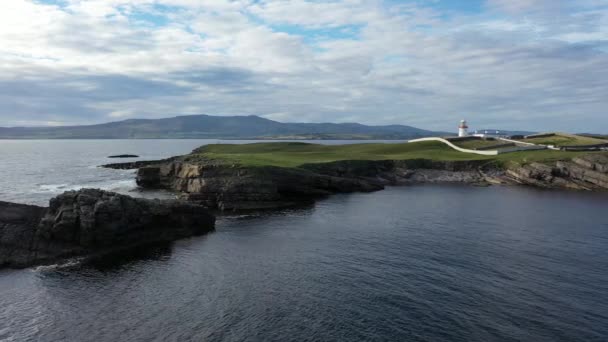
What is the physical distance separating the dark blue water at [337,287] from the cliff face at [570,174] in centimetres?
4212

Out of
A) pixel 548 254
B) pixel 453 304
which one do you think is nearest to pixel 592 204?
pixel 548 254

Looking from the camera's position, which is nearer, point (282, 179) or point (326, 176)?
point (282, 179)

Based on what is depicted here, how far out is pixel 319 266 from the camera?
45156 millimetres

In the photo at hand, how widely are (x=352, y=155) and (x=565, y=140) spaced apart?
236 feet

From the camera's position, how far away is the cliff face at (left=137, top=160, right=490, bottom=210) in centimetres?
7981

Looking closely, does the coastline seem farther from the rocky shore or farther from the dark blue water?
the dark blue water

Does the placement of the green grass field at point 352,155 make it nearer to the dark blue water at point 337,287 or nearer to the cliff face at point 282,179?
the cliff face at point 282,179

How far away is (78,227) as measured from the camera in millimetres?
50594

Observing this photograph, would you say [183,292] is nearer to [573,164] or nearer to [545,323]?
[545,323]

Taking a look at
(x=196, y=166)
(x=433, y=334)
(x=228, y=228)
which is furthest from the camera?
(x=196, y=166)

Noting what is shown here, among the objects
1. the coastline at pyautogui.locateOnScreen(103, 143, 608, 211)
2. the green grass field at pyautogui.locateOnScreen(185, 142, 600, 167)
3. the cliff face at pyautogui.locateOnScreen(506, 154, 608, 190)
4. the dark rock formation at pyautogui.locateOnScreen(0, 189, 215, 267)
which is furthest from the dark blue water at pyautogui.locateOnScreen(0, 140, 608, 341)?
the cliff face at pyautogui.locateOnScreen(506, 154, 608, 190)

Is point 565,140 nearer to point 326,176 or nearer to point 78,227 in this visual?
point 326,176

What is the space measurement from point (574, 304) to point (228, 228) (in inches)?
1672

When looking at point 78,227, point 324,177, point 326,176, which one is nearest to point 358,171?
point 326,176
